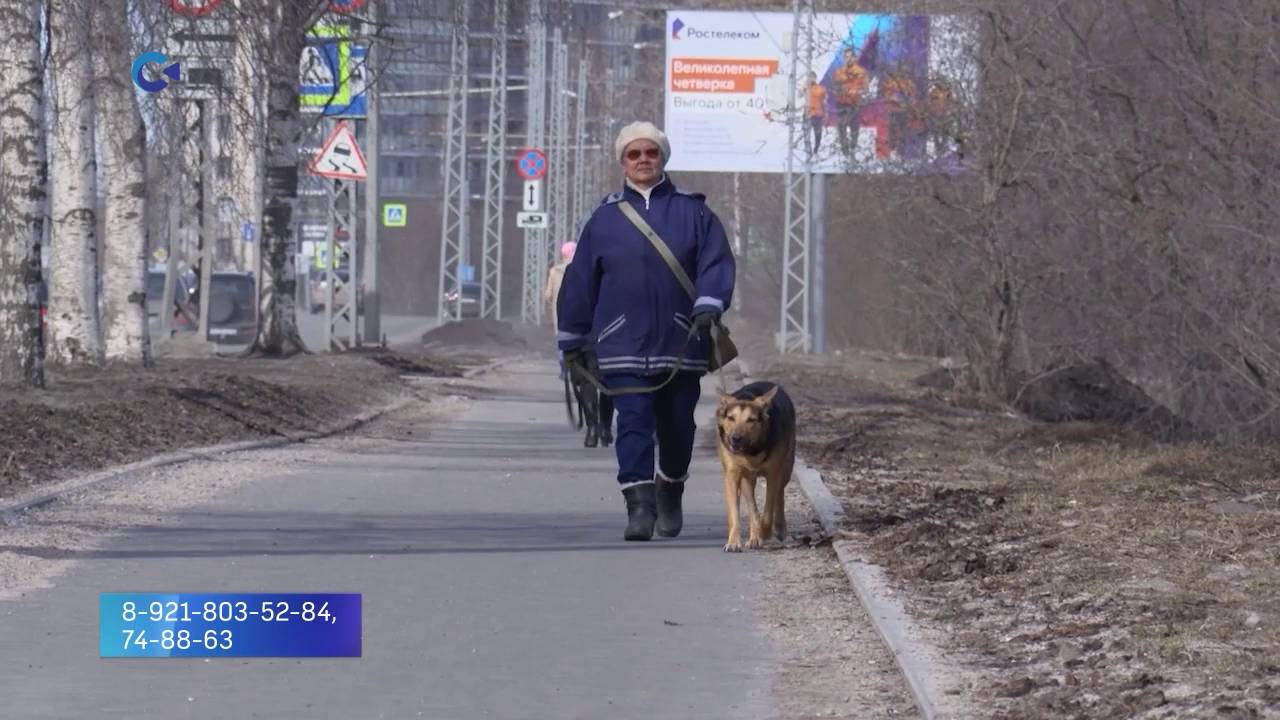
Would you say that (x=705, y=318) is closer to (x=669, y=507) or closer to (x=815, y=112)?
(x=669, y=507)

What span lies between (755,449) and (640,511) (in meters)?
0.77

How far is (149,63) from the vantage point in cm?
1873

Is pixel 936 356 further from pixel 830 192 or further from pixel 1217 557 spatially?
pixel 1217 557

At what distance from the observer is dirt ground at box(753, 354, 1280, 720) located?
6.84 m

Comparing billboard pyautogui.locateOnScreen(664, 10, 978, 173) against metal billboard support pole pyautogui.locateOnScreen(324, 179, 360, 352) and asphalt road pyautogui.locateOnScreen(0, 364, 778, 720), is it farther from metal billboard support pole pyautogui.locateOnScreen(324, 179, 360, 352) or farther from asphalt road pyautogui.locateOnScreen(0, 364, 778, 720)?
asphalt road pyautogui.locateOnScreen(0, 364, 778, 720)

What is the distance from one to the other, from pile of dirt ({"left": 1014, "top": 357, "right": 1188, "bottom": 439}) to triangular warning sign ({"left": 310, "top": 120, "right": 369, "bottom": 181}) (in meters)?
8.72

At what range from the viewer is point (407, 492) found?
13.8m

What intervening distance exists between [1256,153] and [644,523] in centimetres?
902

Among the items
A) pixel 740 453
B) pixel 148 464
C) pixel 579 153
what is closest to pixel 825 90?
pixel 148 464

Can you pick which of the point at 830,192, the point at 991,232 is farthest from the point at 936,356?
the point at 991,232

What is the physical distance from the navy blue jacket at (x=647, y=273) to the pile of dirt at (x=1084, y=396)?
1354 centimetres

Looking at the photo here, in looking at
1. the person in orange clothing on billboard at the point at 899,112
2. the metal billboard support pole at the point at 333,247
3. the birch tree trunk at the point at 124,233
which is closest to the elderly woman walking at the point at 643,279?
the birch tree trunk at the point at 124,233

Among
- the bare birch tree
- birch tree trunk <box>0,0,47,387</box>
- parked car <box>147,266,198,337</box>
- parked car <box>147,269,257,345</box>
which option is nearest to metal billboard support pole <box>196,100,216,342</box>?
the bare birch tree

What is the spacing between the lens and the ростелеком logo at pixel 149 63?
18.4 meters
